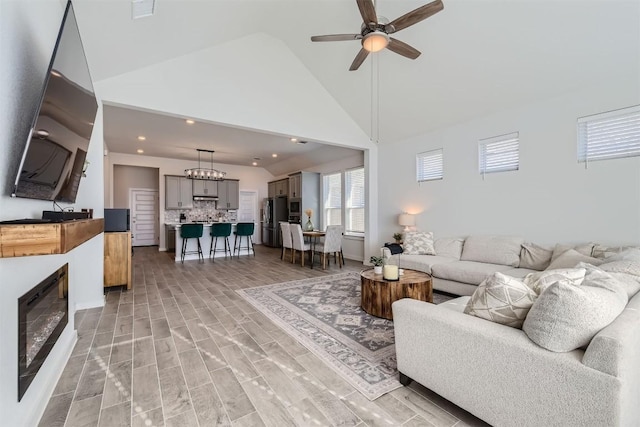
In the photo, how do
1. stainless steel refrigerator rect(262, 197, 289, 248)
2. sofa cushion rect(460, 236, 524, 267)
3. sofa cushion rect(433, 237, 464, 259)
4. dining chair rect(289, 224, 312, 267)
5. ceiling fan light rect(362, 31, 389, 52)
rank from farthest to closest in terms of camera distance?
stainless steel refrigerator rect(262, 197, 289, 248)
dining chair rect(289, 224, 312, 267)
sofa cushion rect(433, 237, 464, 259)
sofa cushion rect(460, 236, 524, 267)
ceiling fan light rect(362, 31, 389, 52)

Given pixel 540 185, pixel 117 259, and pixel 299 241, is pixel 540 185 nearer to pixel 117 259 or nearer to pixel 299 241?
pixel 299 241

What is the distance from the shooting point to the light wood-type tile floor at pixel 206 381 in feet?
5.33

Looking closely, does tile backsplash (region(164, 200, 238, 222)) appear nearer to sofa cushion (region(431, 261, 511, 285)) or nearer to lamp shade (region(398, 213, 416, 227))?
lamp shade (region(398, 213, 416, 227))

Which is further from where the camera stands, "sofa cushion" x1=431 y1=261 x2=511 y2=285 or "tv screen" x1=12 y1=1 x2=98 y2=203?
"sofa cushion" x1=431 y1=261 x2=511 y2=285

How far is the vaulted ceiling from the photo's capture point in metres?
2.76

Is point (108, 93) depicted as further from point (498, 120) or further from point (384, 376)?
point (498, 120)

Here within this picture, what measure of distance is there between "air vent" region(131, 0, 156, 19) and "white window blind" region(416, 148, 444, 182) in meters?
4.51

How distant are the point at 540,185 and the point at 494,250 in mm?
1058

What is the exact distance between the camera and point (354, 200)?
6988 millimetres

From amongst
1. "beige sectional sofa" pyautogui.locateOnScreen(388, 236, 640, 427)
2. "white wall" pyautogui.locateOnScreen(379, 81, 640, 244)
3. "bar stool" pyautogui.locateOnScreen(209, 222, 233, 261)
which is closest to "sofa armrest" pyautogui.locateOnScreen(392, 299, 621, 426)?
"beige sectional sofa" pyautogui.locateOnScreen(388, 236, 640, 427)

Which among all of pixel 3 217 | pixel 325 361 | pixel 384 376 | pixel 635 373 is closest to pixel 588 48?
pixel 635 373

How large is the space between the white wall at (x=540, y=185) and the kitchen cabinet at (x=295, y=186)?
3.41 meters

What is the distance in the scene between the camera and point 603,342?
1.14 m

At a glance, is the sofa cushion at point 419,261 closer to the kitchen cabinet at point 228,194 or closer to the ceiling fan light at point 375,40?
the ceiling fan light at point 375,40
